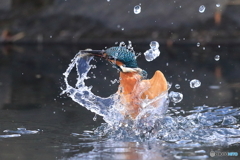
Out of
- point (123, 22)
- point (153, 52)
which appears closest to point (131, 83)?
point (153, 52)

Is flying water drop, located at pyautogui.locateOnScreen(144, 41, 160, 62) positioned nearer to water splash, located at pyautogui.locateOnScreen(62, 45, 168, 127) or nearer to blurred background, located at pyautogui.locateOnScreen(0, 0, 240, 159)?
water splash, located at pyautogui.locateOnScreen(62, 45, 168, 127)

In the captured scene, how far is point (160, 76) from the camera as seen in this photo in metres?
4.98

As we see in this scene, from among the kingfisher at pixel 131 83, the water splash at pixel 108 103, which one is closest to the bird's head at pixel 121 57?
the kingfisher at pixel 131 83

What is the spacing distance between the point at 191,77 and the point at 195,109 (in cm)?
209

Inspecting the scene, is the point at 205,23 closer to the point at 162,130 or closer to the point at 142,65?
the point at 142,65

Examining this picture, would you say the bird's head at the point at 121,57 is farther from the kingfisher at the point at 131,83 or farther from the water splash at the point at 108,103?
the water splash at the point at 108,103

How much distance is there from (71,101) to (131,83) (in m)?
1.56

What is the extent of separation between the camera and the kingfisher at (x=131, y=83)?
192 inches

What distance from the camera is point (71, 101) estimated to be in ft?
20.8

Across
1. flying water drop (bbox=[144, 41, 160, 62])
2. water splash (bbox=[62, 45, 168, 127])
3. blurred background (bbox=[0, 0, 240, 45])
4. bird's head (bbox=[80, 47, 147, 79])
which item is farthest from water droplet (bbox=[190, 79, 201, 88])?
blurred background (bbox=[0, 0, 240, 45])

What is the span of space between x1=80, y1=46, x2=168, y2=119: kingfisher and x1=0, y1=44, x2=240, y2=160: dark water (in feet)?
1.32

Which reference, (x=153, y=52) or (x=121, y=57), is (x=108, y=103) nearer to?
(x=121, y=57)

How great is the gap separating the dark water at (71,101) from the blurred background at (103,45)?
13mm

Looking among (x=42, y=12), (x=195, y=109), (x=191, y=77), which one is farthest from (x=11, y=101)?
(x=42, y=12)
